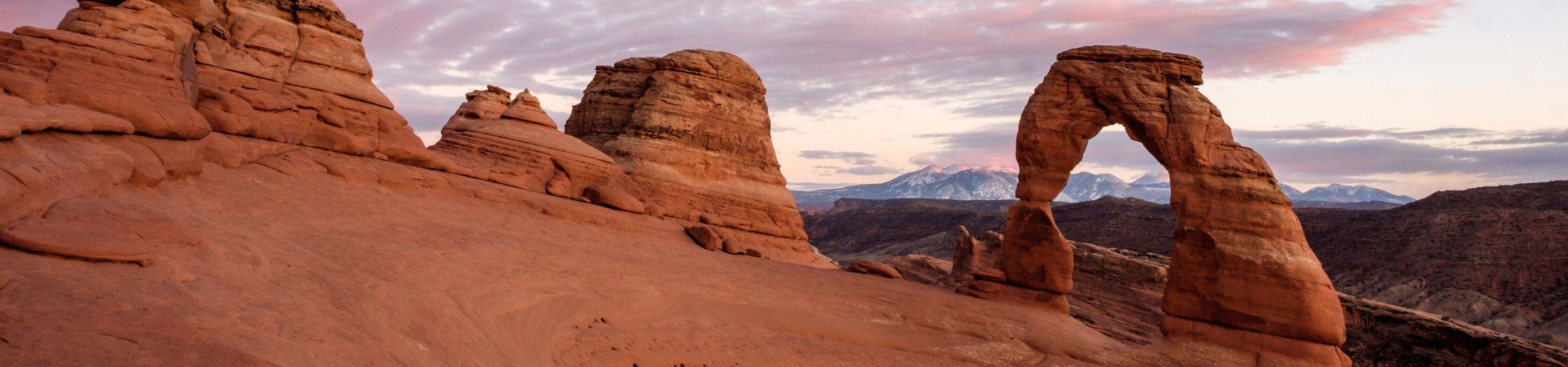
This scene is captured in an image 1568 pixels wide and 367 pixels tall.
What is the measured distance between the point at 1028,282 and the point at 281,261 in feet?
51.1

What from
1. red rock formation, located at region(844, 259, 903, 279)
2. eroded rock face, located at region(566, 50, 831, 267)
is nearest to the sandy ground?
red rock formation, located at region(844, 259, 903, 279)

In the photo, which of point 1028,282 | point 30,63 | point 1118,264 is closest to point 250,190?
point 30,63

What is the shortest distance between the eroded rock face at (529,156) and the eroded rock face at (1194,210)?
10.5m

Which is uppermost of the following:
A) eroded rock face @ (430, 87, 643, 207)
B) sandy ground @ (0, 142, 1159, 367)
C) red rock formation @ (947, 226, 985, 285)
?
eroded rock face @ (430, 87, 643, 207)

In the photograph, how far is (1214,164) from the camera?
51.7 ft

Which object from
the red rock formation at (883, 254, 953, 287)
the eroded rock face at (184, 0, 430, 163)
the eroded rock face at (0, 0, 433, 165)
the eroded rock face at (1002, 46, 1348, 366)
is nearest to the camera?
the eroded rock face at (0, 0, 433, 165)

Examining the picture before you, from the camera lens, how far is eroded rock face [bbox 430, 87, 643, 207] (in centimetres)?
2050

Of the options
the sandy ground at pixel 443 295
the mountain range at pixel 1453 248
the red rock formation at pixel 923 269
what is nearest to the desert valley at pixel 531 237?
the sandy ground at pixel 443 295

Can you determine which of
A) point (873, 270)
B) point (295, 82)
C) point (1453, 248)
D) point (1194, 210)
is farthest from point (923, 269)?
point (1453, 248)

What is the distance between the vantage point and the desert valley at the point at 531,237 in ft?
20.9

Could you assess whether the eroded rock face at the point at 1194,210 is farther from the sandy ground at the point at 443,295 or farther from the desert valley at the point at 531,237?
the sandy ground at the point at 443,295

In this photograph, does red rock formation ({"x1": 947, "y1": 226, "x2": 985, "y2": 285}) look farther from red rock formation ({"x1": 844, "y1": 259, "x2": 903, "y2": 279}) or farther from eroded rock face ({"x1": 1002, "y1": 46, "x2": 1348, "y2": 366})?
eroded rock face ({"x1": 1002, "y1": 46, "x2": 1348, "y2": 366})

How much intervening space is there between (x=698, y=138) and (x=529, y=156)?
740cm

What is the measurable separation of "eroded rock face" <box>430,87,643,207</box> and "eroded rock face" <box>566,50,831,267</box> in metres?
2.05
